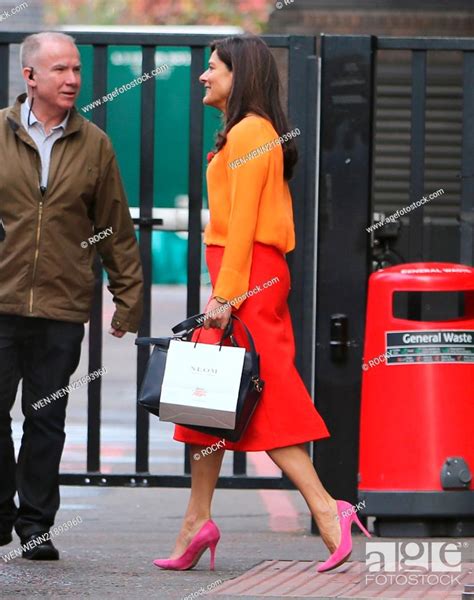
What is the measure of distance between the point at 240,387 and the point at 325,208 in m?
1.39

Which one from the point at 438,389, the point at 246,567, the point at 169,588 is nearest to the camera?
the point at 169,588

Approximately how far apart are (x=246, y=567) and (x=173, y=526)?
53.8 inches

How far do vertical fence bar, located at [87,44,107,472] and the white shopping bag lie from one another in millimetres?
1304

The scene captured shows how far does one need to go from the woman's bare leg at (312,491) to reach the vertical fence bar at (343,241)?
958 millimetres

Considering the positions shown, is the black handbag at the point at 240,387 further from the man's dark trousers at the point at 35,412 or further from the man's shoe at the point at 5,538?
the man's shoe at the point at 5,538

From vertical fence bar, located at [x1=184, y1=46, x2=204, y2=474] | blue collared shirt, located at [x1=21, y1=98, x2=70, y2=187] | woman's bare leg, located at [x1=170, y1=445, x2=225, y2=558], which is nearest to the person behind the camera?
woman's bare leg, located at [x1=170, y1=445, x2=225, y2=558]

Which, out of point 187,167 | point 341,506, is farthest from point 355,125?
point 341,506

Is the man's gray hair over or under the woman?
over

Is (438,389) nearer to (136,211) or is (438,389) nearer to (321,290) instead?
(321,290)

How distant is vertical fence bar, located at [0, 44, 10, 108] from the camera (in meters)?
6.81

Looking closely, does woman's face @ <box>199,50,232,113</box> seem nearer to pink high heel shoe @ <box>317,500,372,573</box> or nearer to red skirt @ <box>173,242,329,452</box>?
red skirt @ <box>173,242,329,452</box>

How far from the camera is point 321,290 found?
6.66 meters

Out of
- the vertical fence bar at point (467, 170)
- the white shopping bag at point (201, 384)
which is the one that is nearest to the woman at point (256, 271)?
the white shopping bag at point (201, 384)

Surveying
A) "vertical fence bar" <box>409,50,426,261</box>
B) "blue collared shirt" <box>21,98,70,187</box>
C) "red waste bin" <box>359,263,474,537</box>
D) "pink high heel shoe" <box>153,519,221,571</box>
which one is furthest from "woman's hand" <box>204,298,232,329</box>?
"vertical fence bar" <box>409,50,426,261</box>
